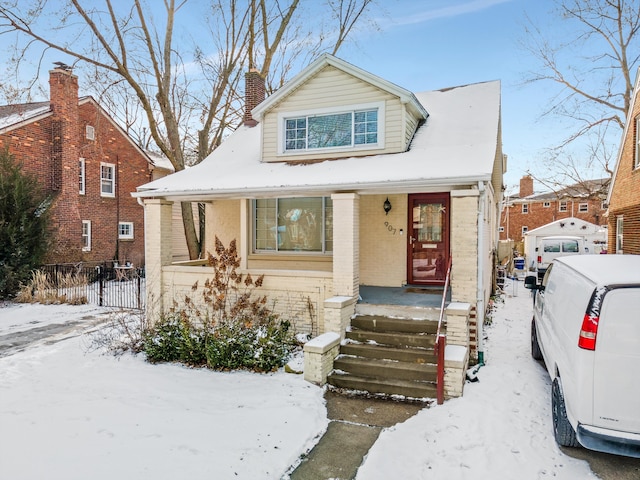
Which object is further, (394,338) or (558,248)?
(558,248)

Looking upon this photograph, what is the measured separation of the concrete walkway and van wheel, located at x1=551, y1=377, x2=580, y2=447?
1670mm

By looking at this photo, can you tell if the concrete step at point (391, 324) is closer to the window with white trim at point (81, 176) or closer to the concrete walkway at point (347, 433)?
the concrete walkway at point (347, 433)

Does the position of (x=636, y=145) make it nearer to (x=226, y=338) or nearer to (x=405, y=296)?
(x=405, y=296)

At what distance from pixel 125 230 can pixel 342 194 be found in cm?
1633

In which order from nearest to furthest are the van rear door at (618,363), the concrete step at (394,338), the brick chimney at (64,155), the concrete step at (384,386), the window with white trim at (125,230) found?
the van rear door at (618,363) < the concrete step at (384,386) < the concrete step at (394,338) < the brick chimney at (64,155) < the window with white trim at (125,230)

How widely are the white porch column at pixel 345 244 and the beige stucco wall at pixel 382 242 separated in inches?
87.6

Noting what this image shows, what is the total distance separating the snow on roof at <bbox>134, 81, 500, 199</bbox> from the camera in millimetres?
7504

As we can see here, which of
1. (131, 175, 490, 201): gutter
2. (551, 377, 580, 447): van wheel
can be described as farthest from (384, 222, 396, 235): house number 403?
(551, 377, 580, 447): van wheel

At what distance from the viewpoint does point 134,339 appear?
8.16 m

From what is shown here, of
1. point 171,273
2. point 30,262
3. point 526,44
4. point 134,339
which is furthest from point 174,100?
point 526,44

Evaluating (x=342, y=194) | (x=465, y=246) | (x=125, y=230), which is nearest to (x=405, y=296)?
(x=465, y=246)

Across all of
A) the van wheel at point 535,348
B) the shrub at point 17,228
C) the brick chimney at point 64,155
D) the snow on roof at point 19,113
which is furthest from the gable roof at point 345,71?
the brick chimney at point 64,155

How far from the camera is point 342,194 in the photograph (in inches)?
313

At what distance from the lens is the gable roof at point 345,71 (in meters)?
9.18
